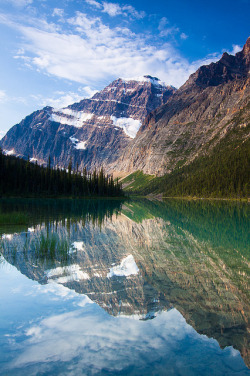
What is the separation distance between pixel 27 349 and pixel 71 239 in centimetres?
1381

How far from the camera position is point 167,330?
824cm

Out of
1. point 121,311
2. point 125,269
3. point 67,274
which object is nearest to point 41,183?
point 125,269

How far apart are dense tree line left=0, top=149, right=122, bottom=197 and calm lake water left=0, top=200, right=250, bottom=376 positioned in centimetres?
8229

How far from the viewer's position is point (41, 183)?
111375mm

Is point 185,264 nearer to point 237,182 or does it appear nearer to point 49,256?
point 49,256

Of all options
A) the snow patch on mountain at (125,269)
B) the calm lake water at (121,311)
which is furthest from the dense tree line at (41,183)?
the snow patch on mountain at (125,269)

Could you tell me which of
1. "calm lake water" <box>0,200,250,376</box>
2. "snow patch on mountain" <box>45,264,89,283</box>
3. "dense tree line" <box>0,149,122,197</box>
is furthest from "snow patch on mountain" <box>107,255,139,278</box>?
"dense tree line" <box>0,149,122,197</box>

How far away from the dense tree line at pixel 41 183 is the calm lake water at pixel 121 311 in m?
82.3

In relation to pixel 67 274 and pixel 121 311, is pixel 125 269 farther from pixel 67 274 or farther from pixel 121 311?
pixel 121 311

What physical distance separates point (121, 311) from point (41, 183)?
4254 inches

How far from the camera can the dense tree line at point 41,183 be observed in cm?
9732

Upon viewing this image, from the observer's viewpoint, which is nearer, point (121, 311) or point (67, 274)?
point (121, 311)

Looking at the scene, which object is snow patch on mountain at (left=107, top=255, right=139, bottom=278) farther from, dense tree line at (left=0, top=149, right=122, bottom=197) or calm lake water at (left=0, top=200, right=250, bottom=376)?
dense tree line at (left=0, top=149, right=122, bottom=197)

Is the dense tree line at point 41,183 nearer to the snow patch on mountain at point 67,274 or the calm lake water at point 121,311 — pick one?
the calm lake water at point 121,311
